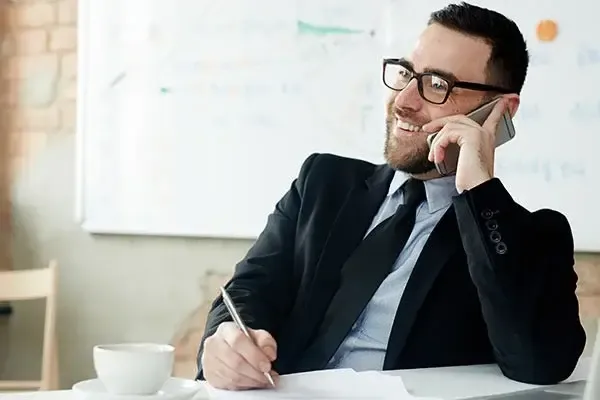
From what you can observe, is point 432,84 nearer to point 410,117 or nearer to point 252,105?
point 410,117

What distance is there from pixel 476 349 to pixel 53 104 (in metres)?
1.89

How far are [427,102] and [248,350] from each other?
0.66 metres

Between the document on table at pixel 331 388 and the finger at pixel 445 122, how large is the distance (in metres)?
0.49

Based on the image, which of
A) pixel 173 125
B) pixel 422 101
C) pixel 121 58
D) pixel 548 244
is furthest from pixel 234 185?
pixel 548 244

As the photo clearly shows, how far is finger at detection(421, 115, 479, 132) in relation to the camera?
1.49 meters

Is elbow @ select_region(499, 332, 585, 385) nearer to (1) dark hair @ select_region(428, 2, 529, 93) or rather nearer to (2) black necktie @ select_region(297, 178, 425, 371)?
(2) black necktie @ select_region(297, 178, 425, 371)

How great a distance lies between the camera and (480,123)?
1.57 meters

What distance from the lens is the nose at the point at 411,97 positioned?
1.57 m

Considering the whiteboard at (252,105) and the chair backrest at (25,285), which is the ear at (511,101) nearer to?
the whiteboard at (252,105)

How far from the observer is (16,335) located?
2902mm

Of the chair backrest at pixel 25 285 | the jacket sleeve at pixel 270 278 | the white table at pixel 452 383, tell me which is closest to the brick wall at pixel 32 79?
the chair backrest at pixel 25 285

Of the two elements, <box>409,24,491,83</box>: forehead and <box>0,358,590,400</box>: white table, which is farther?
<box>409,24,491,83</box>: forehead

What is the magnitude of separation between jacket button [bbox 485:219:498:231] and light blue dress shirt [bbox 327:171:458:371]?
7.8 inches

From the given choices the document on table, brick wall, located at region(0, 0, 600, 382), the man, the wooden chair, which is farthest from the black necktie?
brick wall, located at region(0, 0, 600, 382)
